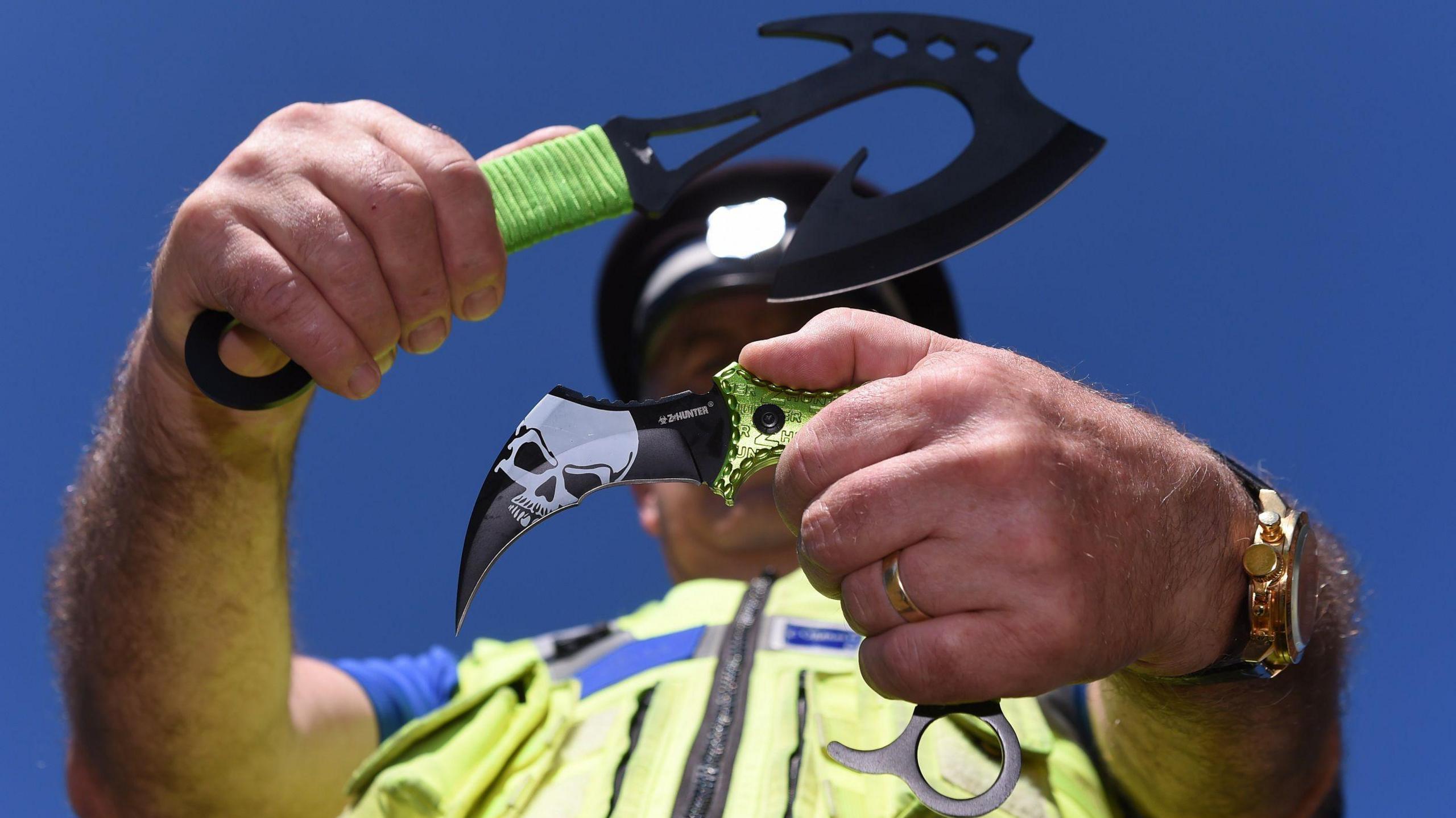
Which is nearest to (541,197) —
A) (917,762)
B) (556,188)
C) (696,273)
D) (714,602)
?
(556,188)

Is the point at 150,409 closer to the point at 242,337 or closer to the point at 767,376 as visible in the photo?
the point at 242,337

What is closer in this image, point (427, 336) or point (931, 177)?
point (427, 336)

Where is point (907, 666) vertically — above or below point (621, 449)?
below

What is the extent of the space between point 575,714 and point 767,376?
4.42 feet

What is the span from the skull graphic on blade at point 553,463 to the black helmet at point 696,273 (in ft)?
6.88

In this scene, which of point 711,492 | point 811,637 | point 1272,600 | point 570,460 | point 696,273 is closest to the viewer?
point 570,460

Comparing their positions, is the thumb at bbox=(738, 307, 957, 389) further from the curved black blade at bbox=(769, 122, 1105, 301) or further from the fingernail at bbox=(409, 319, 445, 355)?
the fingernail at bbox=(409, 319, 445, 355)

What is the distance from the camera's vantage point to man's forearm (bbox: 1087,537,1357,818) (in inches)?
68.7

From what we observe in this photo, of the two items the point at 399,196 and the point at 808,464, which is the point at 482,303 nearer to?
the point at 399,196

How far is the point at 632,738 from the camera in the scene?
220 centimetres

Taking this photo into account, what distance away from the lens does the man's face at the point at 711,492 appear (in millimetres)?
3275

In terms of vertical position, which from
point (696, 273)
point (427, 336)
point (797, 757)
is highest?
point (696, 273)

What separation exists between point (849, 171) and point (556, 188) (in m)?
0.50

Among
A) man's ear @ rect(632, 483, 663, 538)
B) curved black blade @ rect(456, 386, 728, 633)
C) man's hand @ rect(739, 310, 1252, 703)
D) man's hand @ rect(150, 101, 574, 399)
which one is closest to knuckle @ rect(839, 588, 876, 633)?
man's hand @ rect(739, 310, 1252, 703)
